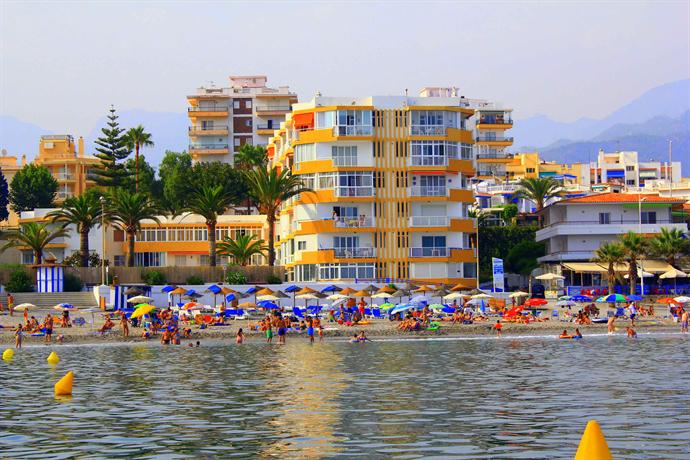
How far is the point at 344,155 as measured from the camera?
87312mm

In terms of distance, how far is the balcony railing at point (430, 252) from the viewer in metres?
86.9

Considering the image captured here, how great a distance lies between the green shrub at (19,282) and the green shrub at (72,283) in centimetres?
245

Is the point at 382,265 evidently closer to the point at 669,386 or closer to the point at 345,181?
the point at 345,181

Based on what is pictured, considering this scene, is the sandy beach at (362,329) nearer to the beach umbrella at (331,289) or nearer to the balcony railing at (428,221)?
the beach umbrella at (331,289)

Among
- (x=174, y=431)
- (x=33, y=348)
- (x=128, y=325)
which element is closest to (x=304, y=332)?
(x=128, y=325)

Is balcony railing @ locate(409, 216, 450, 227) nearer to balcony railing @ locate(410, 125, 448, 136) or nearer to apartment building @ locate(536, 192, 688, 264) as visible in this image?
balcony railing @ locate(410, 125, 448, 136)

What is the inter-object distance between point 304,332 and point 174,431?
127ft

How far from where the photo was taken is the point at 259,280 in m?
84.8

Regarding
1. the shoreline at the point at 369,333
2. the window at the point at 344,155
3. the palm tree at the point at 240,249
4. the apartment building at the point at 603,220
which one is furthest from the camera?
the apartment building at the point at 603,220

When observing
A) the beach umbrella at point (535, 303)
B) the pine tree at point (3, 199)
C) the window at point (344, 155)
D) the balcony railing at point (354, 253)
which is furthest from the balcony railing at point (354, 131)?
the pine tree at point (3, 199)

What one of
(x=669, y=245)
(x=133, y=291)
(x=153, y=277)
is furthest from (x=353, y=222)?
(x=669, y=245)

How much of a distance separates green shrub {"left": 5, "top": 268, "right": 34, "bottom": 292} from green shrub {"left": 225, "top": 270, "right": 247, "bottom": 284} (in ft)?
47.1

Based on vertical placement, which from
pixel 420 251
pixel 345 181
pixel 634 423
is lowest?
pixel 634 423

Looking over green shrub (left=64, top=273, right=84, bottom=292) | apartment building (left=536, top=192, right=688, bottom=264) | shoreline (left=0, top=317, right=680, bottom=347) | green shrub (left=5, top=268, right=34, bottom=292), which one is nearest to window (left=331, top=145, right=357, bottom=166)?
apartment building (left=536, top=192, right=688, bottom=264)
